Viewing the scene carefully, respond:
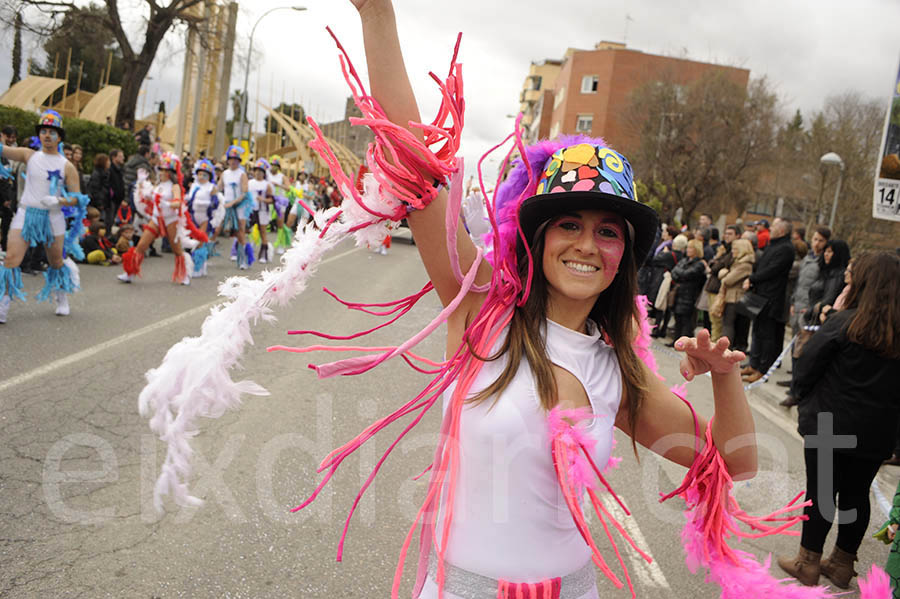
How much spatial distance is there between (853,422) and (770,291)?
5.49 metres

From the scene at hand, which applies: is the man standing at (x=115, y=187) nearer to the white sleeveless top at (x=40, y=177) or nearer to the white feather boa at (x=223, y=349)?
the white sleeveless top at (x=40, y=177)

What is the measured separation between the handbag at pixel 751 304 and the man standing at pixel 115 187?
10.5 metres

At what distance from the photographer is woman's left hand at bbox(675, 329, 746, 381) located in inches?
64.7

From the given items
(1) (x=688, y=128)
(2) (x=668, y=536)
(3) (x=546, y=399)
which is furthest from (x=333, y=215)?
(1) (x=688, y=128)

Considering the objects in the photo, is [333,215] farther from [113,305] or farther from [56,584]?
[113,305]

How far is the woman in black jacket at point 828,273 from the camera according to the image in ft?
25.7

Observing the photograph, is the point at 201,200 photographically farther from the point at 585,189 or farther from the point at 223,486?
the point at 585,189

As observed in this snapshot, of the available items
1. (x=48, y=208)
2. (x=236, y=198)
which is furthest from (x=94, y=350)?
(x=236, y=198)

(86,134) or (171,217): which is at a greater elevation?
(86,134)

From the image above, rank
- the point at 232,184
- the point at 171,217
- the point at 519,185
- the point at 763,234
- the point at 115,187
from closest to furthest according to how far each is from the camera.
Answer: the point at 519,185
the point at 171,217
the point at 763,234
the point at 115,187
the point at 232,184

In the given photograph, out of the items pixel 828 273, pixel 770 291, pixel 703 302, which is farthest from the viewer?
pixel 703 302

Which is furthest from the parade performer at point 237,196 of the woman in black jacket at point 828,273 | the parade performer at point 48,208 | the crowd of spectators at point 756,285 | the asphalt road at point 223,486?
the woman in black jacket at point 828,273

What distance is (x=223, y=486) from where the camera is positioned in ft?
13.0

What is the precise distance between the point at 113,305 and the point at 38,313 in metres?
1.00
